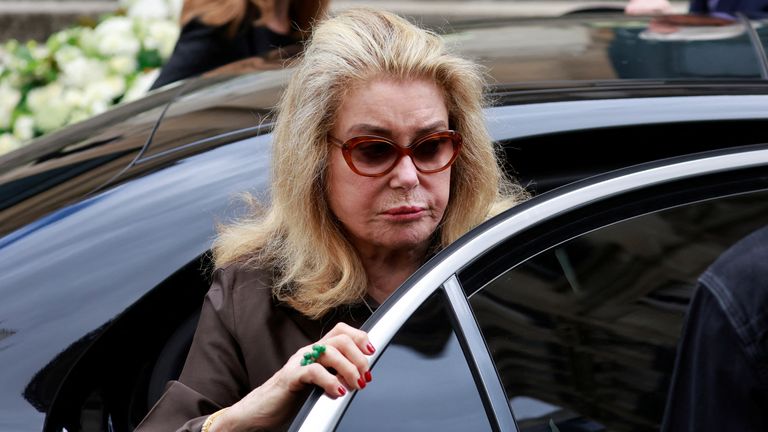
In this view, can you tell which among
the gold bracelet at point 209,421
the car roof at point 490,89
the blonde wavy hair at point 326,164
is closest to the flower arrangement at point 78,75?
the car roof at point 490,89

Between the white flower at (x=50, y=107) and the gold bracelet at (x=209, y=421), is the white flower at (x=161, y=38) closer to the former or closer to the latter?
the white flower at (x=50, y=107)

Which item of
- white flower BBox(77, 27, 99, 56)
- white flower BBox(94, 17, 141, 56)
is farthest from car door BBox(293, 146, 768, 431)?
white flower BBox(77, 27, 99, 56)

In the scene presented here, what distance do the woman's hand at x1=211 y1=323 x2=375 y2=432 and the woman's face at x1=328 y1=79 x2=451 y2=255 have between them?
43cm

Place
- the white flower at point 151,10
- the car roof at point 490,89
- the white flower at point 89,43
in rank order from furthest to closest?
the white flower at point 151,10
the white flower at point 89,43
the car roof at point 490,89

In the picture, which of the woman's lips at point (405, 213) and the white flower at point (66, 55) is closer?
the woman's lips at point (405, 213)

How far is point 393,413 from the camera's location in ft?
5.13

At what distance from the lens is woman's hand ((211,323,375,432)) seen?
5.06 feet

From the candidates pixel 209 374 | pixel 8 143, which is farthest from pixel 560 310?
pixel 8 143

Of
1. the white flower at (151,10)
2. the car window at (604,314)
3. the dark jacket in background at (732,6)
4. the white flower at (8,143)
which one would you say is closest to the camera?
the car window at (604,314)

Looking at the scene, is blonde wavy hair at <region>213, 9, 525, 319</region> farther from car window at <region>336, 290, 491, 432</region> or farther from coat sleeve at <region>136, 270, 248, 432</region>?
car window at <region>336, 290, 491, 432</region>

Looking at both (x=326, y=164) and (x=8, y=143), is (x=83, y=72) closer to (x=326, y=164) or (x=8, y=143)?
(x=8, y=143)

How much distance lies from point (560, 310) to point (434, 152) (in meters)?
0.40

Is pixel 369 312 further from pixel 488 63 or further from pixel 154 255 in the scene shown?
pixel 488 63

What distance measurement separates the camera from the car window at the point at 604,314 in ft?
5.50
